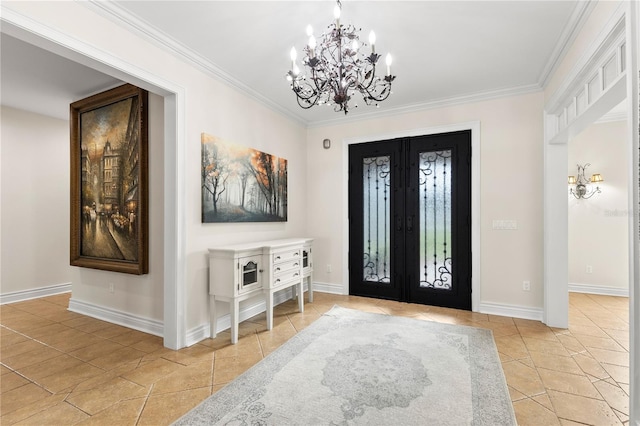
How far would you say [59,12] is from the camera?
207 centimetres

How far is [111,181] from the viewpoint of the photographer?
11.7ft

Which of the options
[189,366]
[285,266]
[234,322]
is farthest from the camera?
[285,266]

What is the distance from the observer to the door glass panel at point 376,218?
4.55 meters

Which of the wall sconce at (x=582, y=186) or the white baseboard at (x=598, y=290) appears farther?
the wall sconce at (x=582, y=186)

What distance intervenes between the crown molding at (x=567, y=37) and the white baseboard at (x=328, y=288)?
373cm

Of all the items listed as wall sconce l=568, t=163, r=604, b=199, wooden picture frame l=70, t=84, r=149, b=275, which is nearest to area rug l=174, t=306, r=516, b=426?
wooden picture frame l=70, t=84, r=149, b=275

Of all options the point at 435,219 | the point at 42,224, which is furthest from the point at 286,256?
the point at 42,224

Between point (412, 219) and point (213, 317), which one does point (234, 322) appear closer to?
point (213, 317)

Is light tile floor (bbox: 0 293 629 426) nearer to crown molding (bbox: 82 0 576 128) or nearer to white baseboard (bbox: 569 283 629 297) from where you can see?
white baseboard (bbox: 569 283 629 297)

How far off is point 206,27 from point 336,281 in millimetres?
3710

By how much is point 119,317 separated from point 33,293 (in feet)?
7.58

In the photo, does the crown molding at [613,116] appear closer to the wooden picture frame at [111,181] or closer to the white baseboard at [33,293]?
the wooden picture frame at [111,181]

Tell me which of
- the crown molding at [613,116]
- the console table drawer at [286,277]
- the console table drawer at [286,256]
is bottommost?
the console table drawer at [286,277]

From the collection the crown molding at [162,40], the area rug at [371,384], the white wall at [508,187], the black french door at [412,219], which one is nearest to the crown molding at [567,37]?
the white wall at [508,187]
